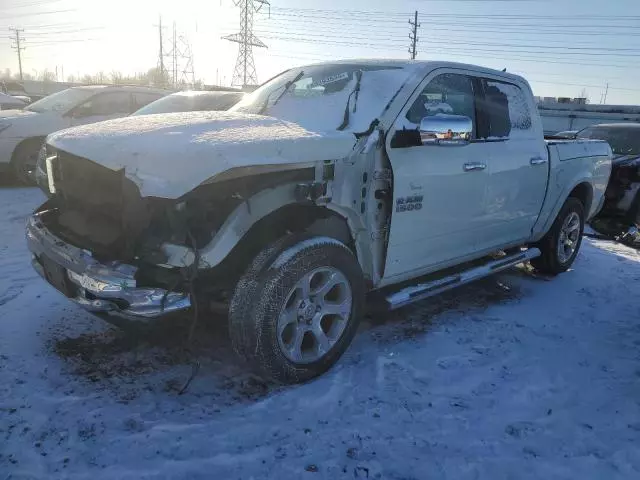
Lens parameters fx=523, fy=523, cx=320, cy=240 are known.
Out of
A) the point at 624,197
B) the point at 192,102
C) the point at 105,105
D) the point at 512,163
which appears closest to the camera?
the point at 512,163

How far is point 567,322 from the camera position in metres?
4.22

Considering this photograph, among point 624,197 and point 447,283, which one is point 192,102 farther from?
point 624,197

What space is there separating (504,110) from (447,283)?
1.65 metres

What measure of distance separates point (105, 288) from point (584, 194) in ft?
16.7

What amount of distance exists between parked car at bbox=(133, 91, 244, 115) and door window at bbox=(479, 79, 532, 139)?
13.8 feet

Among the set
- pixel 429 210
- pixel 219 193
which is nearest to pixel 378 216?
pixel 429 210

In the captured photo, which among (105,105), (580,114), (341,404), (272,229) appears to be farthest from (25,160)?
(580,114)

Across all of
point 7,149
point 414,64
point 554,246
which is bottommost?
point 554,246

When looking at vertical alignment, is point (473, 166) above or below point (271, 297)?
above

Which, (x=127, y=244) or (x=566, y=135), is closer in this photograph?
(x=127, y=244)

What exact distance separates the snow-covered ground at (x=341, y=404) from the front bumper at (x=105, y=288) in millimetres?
510

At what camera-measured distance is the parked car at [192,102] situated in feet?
24.9

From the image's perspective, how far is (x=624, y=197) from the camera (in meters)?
7.90

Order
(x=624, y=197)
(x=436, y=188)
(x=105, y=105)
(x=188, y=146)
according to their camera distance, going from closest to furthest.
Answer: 1. (x=188, y=146)
2. (x=436, y=188)
3. (x=624, y=197)
4. (x=105, y=105)
